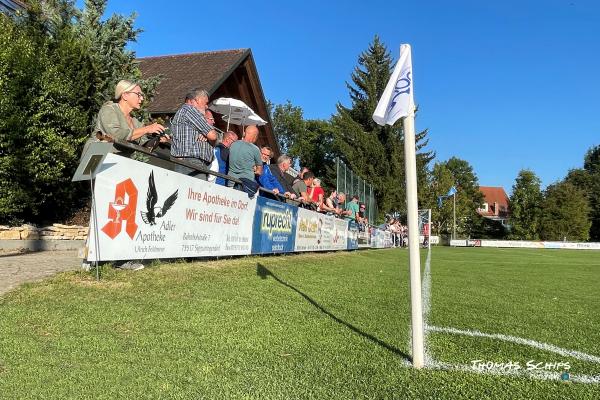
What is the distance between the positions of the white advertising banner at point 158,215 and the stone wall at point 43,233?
4.60 meters

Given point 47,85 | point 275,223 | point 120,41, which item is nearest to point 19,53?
point 47,85

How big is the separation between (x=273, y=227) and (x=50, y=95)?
18.9 ft

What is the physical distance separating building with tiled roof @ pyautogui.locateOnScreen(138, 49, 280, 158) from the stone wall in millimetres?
7907

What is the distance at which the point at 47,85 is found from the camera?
1037cm

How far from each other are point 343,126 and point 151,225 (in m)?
42.7

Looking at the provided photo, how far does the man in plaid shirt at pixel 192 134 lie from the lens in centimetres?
667

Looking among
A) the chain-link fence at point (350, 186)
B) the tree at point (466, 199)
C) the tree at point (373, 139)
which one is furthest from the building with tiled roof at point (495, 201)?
the chain-link fence at point (350, 186)

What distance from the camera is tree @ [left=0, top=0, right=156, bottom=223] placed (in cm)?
988

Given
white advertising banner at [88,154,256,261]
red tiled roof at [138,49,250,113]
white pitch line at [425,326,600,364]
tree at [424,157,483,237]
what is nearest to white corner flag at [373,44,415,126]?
white pitch line at [425,326,600,364]

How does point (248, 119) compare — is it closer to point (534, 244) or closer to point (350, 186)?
point (350, 186)

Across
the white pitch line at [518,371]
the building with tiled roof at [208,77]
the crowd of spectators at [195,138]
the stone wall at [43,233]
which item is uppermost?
the building with tiled roof at [208,77]

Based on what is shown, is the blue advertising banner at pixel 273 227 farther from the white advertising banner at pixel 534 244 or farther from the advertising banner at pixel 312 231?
the white advertising banner at pixel 534 244

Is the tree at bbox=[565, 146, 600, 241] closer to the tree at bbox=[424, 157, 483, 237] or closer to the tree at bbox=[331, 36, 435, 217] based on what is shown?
the tree at bbox=[424, 157, 483, 237]

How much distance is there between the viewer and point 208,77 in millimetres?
19609
